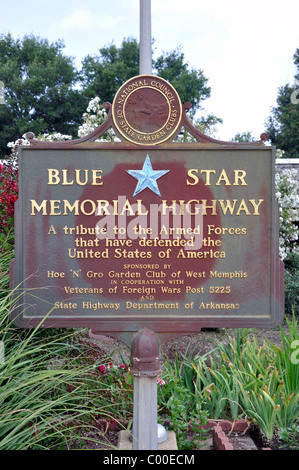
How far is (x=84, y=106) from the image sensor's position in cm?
2623

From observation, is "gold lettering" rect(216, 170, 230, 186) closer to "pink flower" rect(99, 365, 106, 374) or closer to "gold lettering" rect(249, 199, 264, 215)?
"gold lettering" rect(249, 199, 264, 215)

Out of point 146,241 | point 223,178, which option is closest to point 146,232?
point 146,241

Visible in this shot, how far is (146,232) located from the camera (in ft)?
9.64

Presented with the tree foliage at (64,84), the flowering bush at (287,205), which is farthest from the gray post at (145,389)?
the tree foliage at (64,84)

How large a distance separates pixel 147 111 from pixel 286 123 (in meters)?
25.4

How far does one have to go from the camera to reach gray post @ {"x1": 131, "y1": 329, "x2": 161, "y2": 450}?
2.87 m

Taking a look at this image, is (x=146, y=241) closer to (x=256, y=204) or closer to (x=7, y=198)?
(x=256, y=204)

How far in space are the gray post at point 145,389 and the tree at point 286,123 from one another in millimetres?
23939

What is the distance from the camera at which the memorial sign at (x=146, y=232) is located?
116 inches

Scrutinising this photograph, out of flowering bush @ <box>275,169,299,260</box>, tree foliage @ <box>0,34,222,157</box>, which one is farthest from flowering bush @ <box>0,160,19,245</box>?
tree foliage @ <box>0,34,222,157</box>

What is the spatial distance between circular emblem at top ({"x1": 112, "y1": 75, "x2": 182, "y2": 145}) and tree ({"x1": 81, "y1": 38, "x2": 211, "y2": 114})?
2355 cm

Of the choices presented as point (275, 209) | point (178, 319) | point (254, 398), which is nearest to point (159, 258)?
point (178, 319)

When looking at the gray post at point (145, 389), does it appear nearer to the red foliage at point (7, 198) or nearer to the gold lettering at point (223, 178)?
the gold lettering at point (223, 178)

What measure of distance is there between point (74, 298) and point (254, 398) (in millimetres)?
1830
